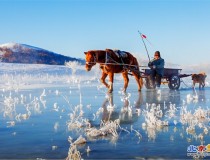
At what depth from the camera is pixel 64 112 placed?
8.85 metres

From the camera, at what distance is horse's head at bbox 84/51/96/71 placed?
15.5m

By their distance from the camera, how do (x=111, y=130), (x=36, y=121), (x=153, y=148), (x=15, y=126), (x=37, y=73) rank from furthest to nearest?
1. (x=37, y=73)
2. (x=36, y=121)
3. (x=15, y=126)
4. (x=111, y=130)
5. (x=153, y=148)

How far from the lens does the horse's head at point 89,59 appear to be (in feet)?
51.0

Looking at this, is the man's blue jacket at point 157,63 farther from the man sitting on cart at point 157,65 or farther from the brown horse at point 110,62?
the brown horse at point 110,62

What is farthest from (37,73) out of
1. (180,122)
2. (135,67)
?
(180,122)

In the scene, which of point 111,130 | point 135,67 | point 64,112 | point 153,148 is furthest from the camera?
point 135,67

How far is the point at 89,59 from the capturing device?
1558 cm

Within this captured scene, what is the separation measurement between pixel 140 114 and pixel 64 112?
1.78 meters

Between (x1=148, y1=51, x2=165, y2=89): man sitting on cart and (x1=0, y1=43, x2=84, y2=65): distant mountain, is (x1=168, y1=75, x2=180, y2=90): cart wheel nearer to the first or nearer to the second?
(x1=148, y1=51, x2=165, y2=89): man sitting on cart

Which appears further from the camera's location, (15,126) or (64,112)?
(64,112)

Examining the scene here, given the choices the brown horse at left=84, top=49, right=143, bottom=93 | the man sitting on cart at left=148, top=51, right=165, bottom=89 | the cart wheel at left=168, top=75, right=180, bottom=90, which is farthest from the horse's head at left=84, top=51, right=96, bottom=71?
the cart wheel at left=168, top=75, right=180, bottom=90

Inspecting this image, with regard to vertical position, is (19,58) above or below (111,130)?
above

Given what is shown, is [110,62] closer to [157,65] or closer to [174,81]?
[157,65]

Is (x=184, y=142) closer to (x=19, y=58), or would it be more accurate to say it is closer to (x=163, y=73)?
(x=163, y=73)
